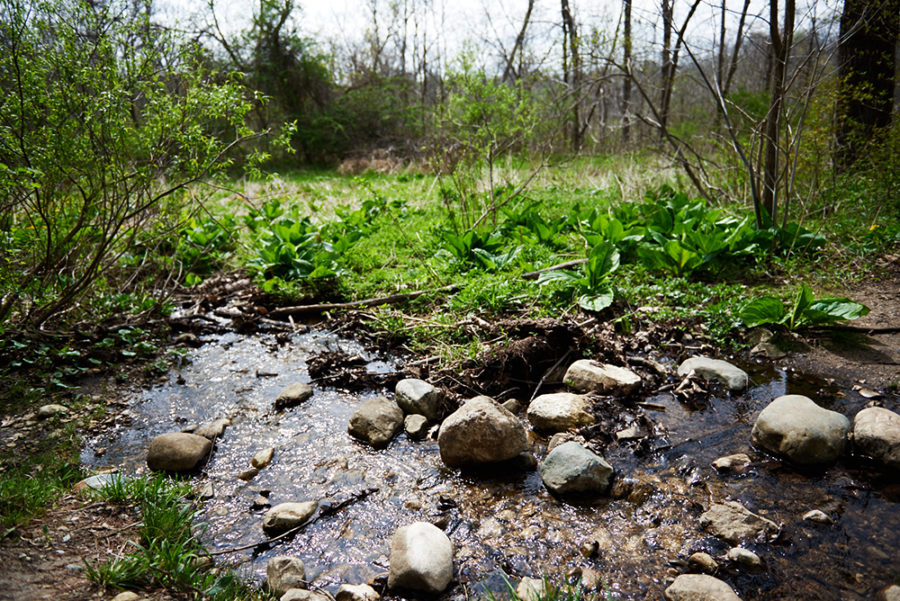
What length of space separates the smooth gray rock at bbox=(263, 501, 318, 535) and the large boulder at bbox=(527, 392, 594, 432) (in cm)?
132

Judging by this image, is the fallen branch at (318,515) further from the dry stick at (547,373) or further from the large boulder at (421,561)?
the dry stick at (547,373)

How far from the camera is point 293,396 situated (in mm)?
3197

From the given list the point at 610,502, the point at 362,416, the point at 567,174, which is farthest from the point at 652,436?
the point at 567,174

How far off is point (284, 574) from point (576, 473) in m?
1.28

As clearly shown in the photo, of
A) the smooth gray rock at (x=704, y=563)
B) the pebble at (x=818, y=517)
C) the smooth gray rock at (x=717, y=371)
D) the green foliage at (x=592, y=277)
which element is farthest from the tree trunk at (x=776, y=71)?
the smooth gray rock at (x=704, y=563)

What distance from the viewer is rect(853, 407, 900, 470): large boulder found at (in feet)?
7.40

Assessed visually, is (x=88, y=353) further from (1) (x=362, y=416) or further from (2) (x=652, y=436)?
(2) (x=652, y=436)

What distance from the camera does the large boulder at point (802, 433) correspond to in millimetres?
2336

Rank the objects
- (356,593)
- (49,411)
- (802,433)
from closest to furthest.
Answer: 1. (356,593)
2. (802,433)
3. (49,411)

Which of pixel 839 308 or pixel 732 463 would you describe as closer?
pixel 732 463

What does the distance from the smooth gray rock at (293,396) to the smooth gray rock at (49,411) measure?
1206 mm

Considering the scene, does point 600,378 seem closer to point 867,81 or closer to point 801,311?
point 801,311

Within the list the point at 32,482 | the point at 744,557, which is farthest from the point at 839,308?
the point at 32,482

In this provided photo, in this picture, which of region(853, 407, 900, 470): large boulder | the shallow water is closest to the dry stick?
the shallow water
